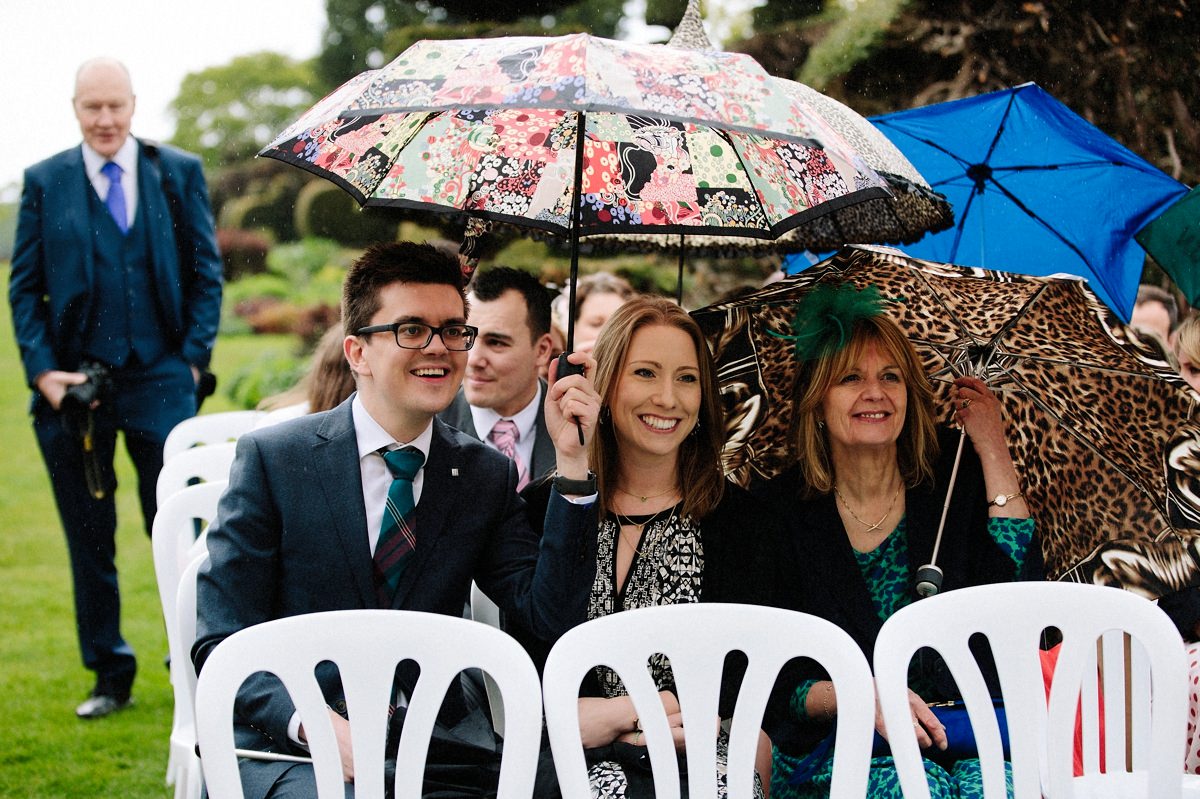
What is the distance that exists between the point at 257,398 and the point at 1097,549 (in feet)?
30.8

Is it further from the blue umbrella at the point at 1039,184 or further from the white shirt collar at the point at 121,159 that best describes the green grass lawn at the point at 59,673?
the blue umbrella at the point at 1039,184

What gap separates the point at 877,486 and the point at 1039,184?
4.21 feet

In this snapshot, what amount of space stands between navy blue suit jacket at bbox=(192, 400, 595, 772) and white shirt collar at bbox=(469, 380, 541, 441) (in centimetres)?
128

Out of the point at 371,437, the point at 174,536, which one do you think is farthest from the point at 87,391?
the point at 371,437

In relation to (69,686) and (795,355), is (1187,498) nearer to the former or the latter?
(795,355)

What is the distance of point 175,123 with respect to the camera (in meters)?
15.7

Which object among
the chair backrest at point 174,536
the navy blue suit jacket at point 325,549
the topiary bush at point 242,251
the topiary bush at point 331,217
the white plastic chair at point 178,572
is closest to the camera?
the navy blue suit jacket at point 325,549

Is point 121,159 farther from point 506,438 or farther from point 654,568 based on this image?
point 654,568

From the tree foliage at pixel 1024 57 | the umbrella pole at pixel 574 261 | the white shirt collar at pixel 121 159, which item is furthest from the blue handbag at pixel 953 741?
the tree foliage at pixel 1024 57

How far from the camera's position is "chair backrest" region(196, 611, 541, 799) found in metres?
2.08

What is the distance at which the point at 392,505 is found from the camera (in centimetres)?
271

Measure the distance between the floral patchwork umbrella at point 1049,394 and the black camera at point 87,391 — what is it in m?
2.75

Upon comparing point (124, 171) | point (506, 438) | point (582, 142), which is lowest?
point (506, 438)

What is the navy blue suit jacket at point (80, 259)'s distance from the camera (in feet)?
15.7
